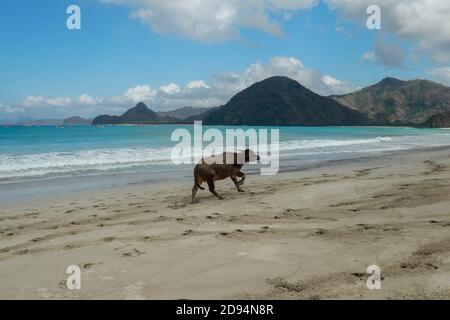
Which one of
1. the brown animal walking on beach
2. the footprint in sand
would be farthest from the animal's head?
the footprint in sand

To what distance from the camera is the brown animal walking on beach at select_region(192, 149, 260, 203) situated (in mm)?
10331

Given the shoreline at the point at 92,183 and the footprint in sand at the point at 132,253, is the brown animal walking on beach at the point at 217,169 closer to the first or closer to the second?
the shoreline at the point at 92,183

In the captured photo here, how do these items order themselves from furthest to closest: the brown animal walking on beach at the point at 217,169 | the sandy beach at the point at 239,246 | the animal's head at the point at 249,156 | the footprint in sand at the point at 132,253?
the animal's head at the point at 249,156
the brown animal walking on beach at the point at 217,169
the footprint in sand at the point at 132,253
the sandy beach at the point at 239,246

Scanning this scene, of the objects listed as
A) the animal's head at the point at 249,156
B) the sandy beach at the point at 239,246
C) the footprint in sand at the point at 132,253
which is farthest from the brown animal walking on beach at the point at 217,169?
the footprint in sand at the point at 132,253

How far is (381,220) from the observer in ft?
22.5

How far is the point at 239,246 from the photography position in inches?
228

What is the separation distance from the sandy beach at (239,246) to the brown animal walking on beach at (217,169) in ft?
1.54

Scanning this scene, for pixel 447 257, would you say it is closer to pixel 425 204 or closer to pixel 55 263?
pixel 425 204

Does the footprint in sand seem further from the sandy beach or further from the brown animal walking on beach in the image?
the brown animal walking on beach

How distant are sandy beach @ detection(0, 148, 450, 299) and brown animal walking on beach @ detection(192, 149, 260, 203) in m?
0.47

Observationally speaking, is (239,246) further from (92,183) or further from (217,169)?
(92,183)

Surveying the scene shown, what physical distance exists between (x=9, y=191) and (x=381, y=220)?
11.1 meters

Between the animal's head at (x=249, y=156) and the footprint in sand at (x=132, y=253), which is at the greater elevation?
the animal's head at (x=249, y=156)

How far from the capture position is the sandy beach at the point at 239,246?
4367 millimetres
